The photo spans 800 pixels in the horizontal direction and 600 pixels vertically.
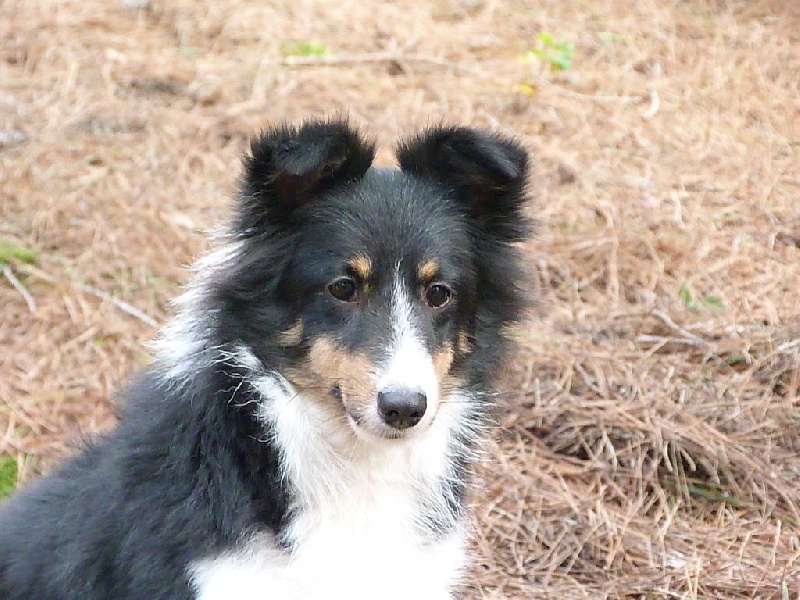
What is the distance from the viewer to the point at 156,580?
3182mm

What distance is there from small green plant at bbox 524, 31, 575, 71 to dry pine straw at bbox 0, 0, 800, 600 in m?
0.10

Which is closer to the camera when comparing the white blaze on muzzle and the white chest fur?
the white blaze on muzzle

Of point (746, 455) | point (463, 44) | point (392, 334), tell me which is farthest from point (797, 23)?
point (392, 334)

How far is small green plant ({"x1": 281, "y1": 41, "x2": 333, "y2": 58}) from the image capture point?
877 cm

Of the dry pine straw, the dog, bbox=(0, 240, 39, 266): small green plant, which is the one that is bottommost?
bbox=(0, 240, 39, 266): small green plant

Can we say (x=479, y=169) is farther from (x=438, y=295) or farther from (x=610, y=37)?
(x=610, y=37)

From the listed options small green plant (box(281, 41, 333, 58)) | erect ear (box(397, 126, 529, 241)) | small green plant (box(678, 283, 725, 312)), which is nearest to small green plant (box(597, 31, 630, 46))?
small green plant (box(281, 41, 333, 58))

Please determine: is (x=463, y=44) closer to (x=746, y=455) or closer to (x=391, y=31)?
(x=391, y=31)

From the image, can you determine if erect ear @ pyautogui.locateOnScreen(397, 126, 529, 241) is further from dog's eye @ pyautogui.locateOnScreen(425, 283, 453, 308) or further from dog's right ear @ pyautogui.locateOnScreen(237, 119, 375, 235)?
dog's eye @ pyautogui.locateOnScreen(425, 283, 453, 308)

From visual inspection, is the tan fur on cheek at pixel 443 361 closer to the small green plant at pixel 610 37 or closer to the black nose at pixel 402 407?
the black nose at pixel 402 407

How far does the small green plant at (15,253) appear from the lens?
6.13m

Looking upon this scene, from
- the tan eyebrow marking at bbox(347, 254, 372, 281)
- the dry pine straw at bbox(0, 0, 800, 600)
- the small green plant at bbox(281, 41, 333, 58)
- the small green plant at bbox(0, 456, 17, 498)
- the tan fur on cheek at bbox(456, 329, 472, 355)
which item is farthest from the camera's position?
the small green plant at bbox(281, 41, 333, 58)

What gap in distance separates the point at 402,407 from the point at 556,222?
4.03m

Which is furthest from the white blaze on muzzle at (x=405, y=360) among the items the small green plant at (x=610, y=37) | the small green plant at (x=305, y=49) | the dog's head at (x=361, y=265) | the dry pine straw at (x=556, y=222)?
the small green plant at (x=610, y=37)
